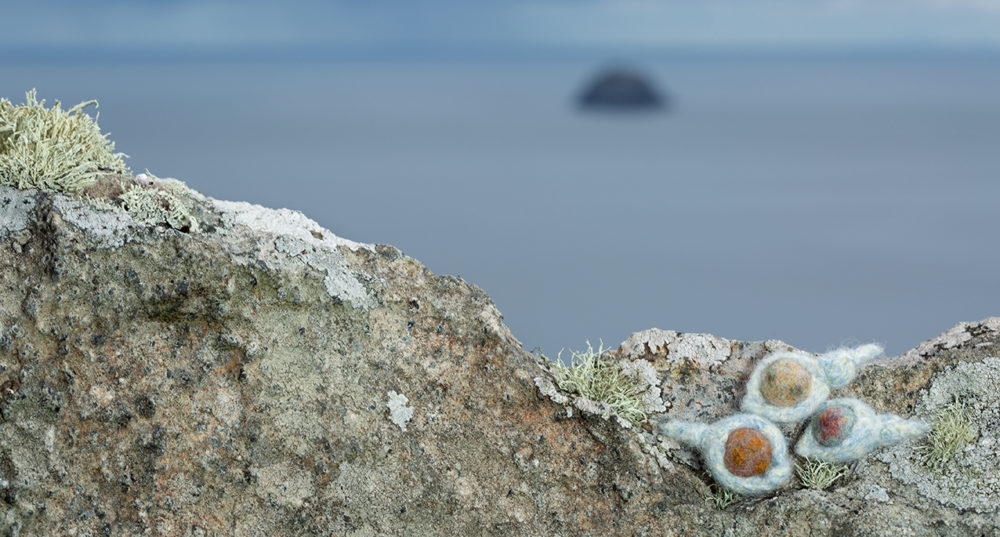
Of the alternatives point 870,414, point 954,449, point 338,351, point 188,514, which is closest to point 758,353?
point 870,414

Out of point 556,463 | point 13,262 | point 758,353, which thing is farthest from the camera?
point 758,353

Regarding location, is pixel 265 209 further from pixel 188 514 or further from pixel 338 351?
pixel 188 514

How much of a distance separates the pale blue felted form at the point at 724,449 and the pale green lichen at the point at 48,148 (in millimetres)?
3003

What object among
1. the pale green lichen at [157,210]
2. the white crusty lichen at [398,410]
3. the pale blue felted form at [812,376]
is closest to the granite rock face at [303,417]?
the white crusty lichen at [398,410]

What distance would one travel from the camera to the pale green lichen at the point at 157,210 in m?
4.72

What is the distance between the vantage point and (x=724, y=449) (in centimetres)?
491

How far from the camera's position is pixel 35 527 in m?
4.52

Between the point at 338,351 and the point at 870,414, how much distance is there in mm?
2463

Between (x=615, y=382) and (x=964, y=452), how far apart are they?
63.8 inches

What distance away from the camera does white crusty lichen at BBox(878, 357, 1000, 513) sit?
4.81 meters

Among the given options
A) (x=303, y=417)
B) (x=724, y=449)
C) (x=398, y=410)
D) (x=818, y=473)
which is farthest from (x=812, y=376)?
(x=303, y=417)

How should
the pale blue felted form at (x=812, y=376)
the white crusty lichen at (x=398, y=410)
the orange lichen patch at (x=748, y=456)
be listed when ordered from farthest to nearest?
the pale blue felted form at (x=812, y=376), the orange lichen patch at (x=748, y=456), the white crusty lichen at (x=398, y=410)

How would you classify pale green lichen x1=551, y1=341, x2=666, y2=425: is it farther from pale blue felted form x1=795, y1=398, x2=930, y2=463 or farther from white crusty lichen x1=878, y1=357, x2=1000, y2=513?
white crusty lichen x1=878, y1=357, x2=1000, y2=513

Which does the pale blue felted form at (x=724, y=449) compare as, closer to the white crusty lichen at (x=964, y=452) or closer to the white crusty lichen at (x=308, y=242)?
the white crusty lichen at (x=964, y=452)
